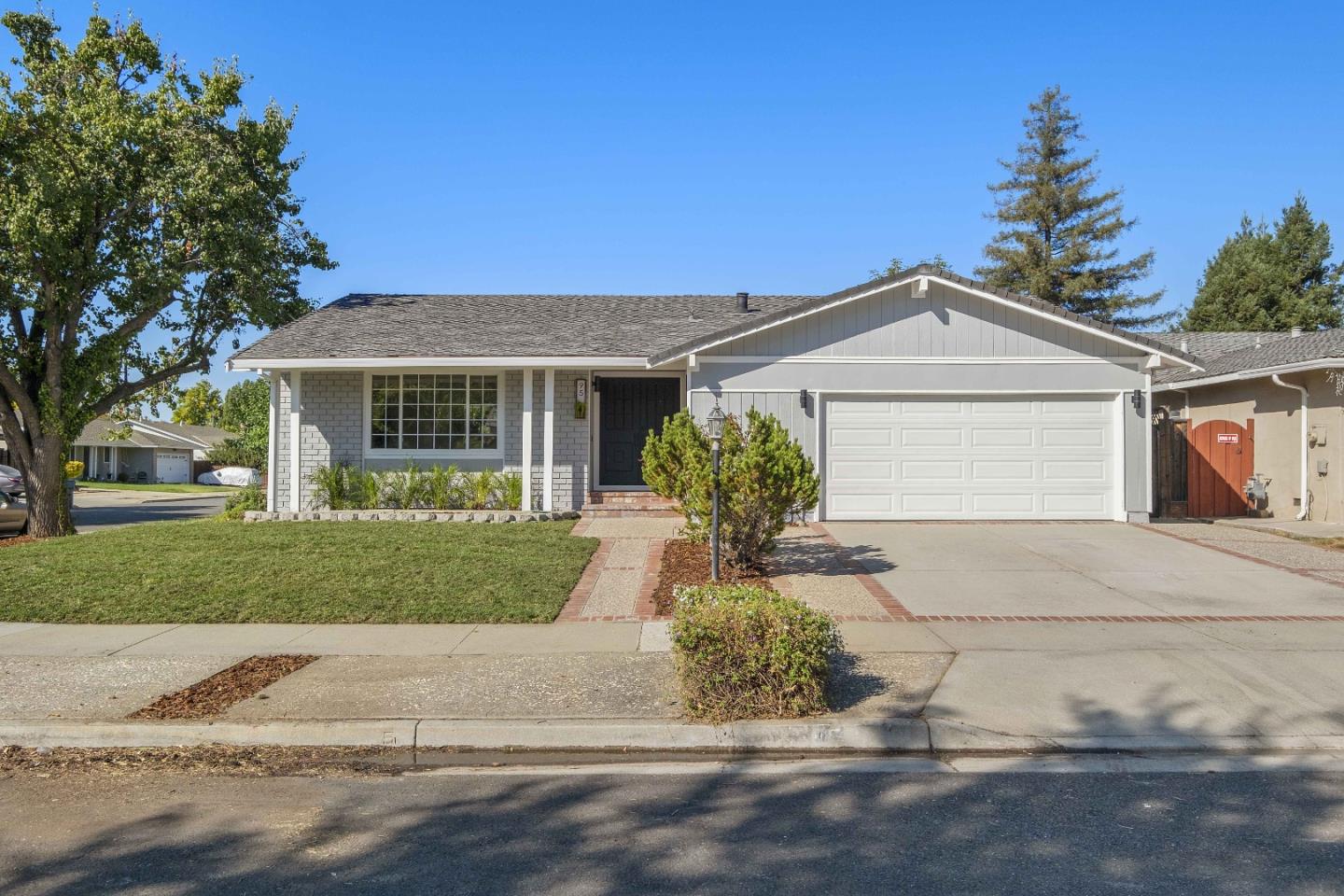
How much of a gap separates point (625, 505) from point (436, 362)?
12.8 feet

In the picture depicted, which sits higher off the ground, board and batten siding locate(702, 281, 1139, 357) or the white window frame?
board and batten siding locate(702, 281, 1139, 357)

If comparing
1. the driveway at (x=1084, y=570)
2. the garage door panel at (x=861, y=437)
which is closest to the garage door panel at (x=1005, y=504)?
the driveway at (x=1084, y=570)

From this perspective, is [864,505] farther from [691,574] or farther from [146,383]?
[146,383]

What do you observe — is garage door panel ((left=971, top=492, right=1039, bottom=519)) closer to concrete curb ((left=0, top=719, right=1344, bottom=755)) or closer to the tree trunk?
concrete curb ((left=0, top=719, right=1344, bottom=755))

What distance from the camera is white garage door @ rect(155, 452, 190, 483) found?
5284 centimetres

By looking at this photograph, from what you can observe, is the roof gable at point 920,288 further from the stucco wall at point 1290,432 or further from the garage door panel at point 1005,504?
the garage door panel at point 1005,504

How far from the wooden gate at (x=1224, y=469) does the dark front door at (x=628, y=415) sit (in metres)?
9.26

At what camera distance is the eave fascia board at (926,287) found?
1487cm

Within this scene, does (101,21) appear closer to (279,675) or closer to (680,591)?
(279,675)

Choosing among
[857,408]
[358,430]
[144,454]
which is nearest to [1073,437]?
[857,408]

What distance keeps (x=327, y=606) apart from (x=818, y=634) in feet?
17.9

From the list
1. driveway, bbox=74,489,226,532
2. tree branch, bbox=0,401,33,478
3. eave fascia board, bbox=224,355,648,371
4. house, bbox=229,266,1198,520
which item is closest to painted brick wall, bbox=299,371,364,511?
eave fascia board, bbox=224,355,648,371

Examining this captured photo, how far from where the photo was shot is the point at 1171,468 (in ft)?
56.9

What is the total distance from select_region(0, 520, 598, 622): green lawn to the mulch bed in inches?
39.5
